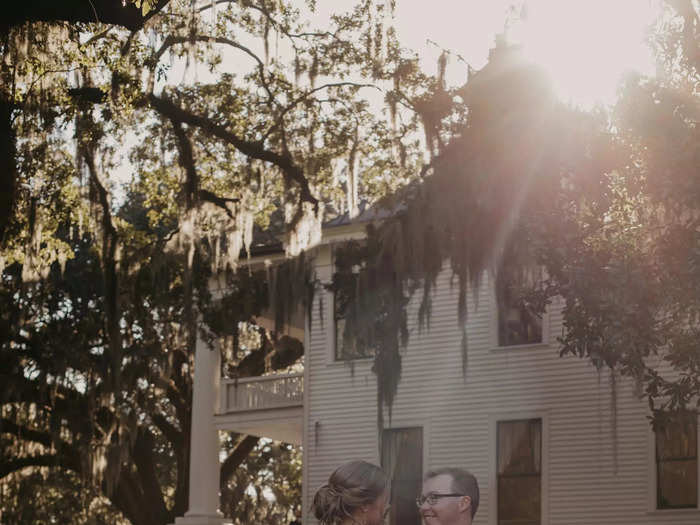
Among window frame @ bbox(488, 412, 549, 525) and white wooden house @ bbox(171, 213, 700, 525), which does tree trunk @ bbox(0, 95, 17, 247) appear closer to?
white wooden house @ bbox(171, 213, 700, 525)

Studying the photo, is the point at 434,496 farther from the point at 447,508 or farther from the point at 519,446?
the point at 519,446

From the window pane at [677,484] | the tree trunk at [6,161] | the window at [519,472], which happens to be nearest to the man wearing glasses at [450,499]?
the tree trunk at [6,161]

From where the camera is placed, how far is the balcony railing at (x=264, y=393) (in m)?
27.4

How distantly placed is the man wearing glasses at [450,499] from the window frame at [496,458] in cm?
1832

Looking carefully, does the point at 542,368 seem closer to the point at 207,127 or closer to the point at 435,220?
the point at 435,220

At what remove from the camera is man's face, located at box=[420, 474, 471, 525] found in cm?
535

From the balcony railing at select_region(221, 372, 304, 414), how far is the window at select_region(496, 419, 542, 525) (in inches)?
195

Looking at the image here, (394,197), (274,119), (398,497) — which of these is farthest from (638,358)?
(398,497)

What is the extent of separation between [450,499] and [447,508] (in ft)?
0.12

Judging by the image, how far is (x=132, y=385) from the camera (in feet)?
87.9

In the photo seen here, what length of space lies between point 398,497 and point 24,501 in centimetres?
1526

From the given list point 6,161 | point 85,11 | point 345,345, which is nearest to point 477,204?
point 345,345

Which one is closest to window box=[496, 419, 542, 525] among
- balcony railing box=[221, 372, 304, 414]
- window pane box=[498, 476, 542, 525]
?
window pane box=[498, 476, 542, 525]

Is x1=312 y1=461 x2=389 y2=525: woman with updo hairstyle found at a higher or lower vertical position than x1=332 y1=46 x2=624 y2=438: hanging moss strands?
lower
